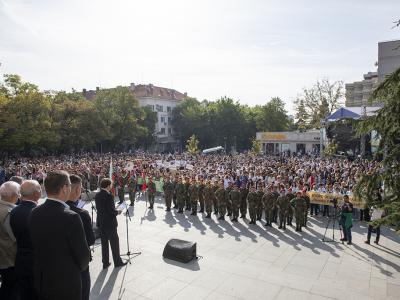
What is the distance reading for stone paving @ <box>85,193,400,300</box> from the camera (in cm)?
696

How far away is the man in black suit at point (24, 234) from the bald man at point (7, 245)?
13.8 inches

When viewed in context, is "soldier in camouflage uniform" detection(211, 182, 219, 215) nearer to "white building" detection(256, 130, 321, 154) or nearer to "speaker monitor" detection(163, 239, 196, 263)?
"speaker monitor" detection(163, 239, 196, 263)

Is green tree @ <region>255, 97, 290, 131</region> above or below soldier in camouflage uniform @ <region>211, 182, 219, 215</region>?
above

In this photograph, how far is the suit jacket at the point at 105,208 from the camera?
307 inches

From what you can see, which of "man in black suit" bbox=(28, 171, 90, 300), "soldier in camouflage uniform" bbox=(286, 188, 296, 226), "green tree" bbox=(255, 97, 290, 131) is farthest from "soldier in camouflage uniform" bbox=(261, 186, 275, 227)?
"green tree" bbox=(255, 97, 290, 131)

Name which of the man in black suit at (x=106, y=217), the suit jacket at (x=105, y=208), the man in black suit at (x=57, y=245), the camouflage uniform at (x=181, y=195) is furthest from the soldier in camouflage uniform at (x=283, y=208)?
the man in black suit at (x=57, y=245)

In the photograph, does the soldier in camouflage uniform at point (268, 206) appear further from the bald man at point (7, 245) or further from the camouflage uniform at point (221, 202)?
the bald man at point (7, 245)

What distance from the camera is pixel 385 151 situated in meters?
6.40

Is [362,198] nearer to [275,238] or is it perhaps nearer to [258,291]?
[258,291]

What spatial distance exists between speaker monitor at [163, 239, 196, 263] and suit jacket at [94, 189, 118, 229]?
1.69 m

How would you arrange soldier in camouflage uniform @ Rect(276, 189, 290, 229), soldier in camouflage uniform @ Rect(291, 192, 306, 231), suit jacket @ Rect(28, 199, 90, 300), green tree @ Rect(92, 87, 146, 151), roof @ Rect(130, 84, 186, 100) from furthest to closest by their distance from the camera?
roof @ Rect(130, 84, 186, 100) < green tree @ Rect(92, 87, 146, 151) < soldier in camouflage uniform @ Rect(276, 189, 290, 229) < soldier in camouflage uniform @ Rect(291, 192, 306, 231) < suit jacket @ Rect(28, 199, 90, 300)

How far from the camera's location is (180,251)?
333 inches

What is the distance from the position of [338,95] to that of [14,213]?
56.7 m

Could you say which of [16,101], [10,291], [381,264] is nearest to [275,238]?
[381,264]
